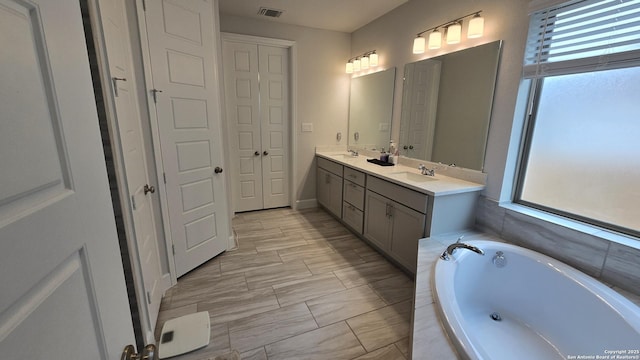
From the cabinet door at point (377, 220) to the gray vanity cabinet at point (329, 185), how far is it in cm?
66

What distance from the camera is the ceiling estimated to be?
2.98m

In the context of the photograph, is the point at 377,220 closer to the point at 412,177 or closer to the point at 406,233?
the point at 406,233

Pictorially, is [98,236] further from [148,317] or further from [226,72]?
[226,72]

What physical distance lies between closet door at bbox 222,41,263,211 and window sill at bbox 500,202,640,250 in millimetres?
3038

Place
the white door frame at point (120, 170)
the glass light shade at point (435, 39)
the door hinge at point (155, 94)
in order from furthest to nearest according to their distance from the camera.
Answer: the glass light shade at point (435, 39)
the door hinge at point (155, 94)
the white door frame at point (120, 170)

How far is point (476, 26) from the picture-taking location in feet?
6.99

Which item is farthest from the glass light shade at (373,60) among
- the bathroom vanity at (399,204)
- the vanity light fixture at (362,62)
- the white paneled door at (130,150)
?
the white paneled door at (130,150)

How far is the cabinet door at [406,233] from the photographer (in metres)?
2.22

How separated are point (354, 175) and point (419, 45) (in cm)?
147

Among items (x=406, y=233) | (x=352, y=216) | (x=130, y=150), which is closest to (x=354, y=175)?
(x=352, y=216)

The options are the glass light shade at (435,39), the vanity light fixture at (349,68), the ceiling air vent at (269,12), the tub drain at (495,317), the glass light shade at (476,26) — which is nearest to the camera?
the tub drain at (495,317)

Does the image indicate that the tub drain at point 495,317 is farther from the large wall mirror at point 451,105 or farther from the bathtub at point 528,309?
the large wall mirror at point 451,105

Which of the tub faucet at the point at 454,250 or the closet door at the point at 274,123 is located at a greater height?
the closet door at the point at 274,123

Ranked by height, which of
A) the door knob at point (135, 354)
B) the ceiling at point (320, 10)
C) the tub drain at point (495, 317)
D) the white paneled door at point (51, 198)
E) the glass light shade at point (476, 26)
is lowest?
the tub drain at point (495, 317)
